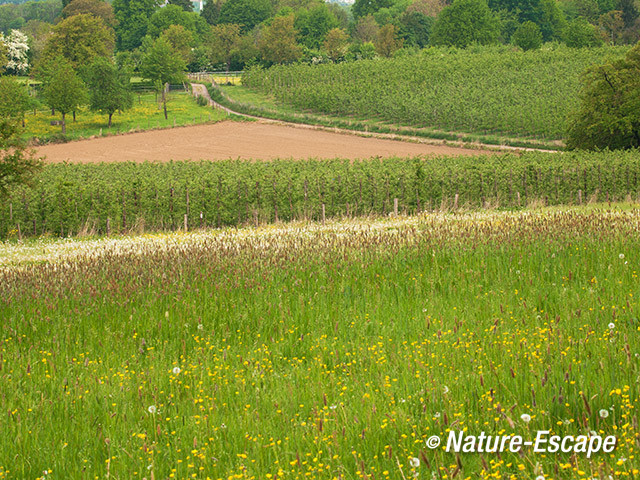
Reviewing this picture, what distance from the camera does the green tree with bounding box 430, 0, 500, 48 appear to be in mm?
149375

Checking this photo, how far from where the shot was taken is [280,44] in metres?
141

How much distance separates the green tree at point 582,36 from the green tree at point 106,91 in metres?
90.5

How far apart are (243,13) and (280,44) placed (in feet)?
176

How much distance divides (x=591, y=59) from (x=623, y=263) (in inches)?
4418

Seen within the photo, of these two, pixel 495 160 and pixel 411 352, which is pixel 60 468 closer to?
pixel 411 352

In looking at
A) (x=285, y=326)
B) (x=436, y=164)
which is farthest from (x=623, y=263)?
(x=436, y=164)

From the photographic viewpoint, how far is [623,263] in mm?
9000

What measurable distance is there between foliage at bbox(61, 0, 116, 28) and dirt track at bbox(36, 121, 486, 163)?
78895 mm

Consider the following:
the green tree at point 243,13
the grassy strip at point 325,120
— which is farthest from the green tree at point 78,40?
the green tree at point 243,13

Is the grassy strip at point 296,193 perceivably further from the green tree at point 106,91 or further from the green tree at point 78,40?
the green tree at point 78,40

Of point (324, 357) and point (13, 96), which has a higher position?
point (13, 96)

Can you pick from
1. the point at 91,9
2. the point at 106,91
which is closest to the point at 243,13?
the point at 91,9

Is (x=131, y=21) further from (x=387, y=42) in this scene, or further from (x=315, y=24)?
(x=387, y=42)

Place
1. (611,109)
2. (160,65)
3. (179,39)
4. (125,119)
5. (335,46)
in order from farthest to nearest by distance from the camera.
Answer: (335,46)
(179,39)
(160,65)
(125,119)
(611,109)
